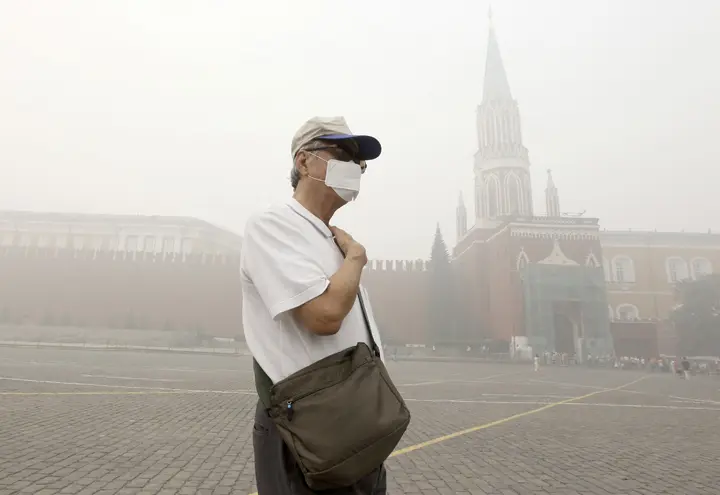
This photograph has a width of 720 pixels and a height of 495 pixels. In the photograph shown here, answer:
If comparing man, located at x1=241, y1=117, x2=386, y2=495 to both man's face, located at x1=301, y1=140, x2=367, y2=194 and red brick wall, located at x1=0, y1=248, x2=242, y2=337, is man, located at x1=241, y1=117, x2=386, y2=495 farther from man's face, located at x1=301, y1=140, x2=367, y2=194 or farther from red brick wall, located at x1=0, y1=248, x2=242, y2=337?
red brick wall, located at x1=0, y1=248, x2=242, y2=337

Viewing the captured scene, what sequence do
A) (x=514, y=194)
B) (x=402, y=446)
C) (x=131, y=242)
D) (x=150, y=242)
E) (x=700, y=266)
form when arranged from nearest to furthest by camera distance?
(x=402, y=446) < (x=514, y=194) < (x=700, y=266) < (x=150, y=242) < (x=131, y=242)

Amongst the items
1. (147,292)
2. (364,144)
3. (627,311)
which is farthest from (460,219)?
(364,144)

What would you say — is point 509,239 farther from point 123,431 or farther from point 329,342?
point 329,342

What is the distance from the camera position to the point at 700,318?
3197 centimetres

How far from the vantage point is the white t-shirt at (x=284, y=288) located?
3.59 ft

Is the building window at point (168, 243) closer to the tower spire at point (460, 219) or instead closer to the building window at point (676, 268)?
the tower spire at point (460, 219)

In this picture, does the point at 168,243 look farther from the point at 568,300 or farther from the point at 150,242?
the point at 568,300

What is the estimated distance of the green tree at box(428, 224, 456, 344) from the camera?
36406 mm

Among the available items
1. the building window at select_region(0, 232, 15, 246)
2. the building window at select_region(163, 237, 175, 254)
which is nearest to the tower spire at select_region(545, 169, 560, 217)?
the building window at select_region(163, 237, 175, 254)

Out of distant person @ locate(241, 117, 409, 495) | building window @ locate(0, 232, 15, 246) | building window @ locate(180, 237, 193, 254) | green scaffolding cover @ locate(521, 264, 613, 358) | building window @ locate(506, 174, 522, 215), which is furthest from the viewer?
building window @ locate(0, 232, 15, 246)

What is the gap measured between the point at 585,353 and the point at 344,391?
35.0 m

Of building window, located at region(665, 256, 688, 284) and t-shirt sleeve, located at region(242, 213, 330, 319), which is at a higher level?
building window, located at region(665, 256, 688, 284)

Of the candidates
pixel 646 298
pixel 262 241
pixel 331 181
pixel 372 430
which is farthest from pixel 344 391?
pixel 646 298

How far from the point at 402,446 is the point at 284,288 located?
4.25 metres
